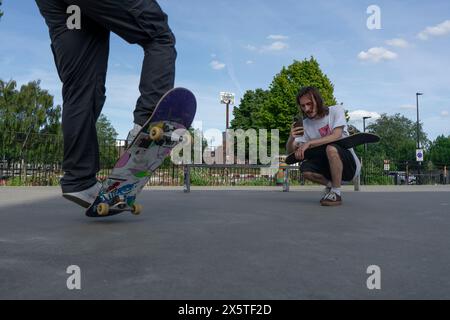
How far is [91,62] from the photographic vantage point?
2385 mm

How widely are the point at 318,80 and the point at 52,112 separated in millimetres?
21326

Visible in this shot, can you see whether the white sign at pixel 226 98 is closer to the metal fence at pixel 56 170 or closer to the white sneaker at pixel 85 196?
the metal fence at pixel 56 170

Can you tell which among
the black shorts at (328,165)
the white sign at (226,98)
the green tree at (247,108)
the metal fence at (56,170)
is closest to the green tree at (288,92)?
the white sign at (226,98)

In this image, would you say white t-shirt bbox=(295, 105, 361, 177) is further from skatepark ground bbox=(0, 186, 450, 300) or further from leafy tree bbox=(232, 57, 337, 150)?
leafy tree bbox=(232, 57, 337, 150)

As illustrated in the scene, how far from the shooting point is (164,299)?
98 centimetres

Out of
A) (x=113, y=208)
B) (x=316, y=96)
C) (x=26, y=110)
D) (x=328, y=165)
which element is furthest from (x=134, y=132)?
(x=26, y=110)

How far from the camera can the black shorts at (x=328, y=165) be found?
4.08 m

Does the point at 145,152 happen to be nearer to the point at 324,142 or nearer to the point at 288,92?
the point at 324,142

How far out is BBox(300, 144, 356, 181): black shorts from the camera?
408 cm

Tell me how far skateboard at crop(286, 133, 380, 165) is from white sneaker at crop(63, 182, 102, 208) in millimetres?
2275

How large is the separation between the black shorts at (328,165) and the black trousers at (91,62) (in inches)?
90.2
